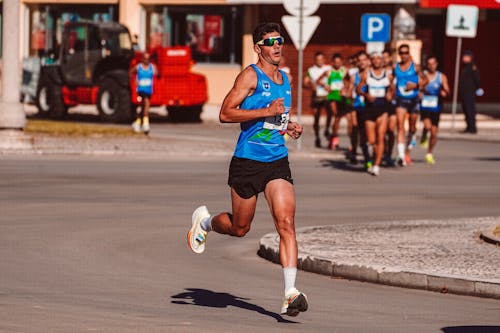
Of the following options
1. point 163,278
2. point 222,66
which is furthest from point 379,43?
point 163,278

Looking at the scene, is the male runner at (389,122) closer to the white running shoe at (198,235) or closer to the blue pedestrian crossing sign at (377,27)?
the blue pedestrian crossing sign at (377,27)

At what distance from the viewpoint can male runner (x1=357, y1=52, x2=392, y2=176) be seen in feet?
76.2

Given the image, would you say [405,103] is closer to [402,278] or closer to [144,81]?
[144,81]

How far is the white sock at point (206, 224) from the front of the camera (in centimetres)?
1117

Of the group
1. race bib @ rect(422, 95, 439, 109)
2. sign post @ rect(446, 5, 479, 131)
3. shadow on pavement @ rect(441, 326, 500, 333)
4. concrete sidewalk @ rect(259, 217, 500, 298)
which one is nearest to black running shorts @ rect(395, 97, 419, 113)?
race bib @ rect(422, 95, 439, 109)

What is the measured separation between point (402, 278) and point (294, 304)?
90.7 inches

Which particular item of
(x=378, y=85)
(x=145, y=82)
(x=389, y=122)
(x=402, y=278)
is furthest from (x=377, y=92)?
(x=402, y=278)

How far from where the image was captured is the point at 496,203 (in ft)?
64.1

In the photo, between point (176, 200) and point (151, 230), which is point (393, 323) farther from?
point (176, 200)

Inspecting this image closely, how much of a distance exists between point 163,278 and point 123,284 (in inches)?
23.0

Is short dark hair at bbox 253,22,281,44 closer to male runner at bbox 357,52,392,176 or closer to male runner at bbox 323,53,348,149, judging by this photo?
male runner at bbox 357,52,392,176

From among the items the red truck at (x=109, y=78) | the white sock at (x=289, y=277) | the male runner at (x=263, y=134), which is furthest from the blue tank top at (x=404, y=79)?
the white sock at (x=289, y=277)

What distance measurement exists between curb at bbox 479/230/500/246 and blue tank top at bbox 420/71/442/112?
1137 centimetres

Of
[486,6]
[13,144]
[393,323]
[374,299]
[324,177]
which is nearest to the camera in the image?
[393,323]
